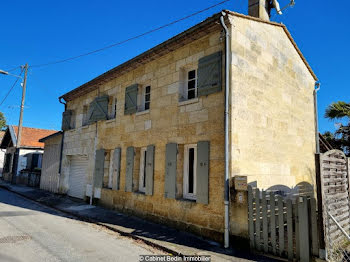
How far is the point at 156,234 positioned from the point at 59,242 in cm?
215

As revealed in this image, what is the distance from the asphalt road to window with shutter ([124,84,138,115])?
12.9ft

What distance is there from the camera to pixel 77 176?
1179cm

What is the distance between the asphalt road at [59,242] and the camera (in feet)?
14.7

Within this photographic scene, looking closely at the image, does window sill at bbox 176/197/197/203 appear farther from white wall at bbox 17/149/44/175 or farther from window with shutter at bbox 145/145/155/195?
white wall at bbox 17/149/44/175

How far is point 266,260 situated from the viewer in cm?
451

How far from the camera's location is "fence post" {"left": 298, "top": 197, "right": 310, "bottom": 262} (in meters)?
4.23

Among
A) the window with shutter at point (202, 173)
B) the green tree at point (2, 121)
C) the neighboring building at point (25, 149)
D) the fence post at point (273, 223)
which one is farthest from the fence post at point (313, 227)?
the green tree at point (2, 121)

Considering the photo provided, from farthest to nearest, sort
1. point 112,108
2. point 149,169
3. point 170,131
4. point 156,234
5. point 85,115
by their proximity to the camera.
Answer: point 85,115
point 112,108
point 149,169
point 170,131
point 156,234

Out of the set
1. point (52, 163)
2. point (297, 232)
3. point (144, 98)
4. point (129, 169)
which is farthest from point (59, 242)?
point (52, 163)

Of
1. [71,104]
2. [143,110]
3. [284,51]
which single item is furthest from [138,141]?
[71,104]

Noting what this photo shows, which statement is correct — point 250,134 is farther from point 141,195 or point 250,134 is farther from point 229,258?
point 141,195

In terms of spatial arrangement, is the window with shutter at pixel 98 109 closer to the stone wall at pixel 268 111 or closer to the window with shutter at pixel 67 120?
the window with shutter at pixel 67 120

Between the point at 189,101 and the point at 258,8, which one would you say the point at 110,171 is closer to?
the point at 189,101

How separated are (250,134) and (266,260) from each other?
9.48ft
